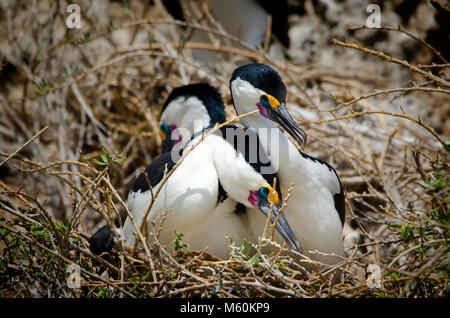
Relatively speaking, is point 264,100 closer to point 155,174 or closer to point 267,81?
point 267,81

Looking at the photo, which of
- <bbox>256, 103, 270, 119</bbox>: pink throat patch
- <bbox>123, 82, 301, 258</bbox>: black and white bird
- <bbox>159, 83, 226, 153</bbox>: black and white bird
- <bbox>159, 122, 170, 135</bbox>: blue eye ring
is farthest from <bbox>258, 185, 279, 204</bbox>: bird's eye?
<bbox>159, 122, 170, 135</bbox>: blue eye ring

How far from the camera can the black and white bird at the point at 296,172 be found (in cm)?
204

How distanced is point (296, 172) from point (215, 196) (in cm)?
39

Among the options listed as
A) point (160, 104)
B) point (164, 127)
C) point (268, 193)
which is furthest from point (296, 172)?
point (160, 104)

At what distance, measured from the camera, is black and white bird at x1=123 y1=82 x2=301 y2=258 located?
6.45ft

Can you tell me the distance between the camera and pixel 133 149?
3.37 m

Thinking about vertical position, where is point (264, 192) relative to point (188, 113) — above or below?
below

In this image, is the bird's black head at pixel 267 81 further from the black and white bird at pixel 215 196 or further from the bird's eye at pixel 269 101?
the black and white bird at pixel 215 196

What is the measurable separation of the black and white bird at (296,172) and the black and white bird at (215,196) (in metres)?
0.08

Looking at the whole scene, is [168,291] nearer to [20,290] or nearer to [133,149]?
[20,290]

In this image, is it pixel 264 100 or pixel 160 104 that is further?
pixel 160 104

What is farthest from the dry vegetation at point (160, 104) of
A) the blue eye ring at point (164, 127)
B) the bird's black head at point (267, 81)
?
the bird's black head at point (267, 81)

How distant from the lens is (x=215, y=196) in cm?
202
